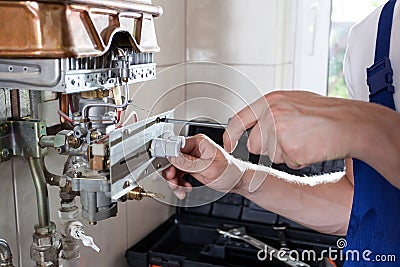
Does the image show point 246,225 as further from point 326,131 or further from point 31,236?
point 326,131

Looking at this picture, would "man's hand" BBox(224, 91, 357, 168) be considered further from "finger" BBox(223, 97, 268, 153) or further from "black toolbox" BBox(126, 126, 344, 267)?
"black toolbox" BBox(126, 126, 344, 267)

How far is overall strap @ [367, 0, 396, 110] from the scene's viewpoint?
0.71 meters

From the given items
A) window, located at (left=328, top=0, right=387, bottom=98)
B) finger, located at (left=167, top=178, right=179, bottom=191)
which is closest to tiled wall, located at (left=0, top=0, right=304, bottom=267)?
finger, located at (left=167, top=178, right=179, bottom=191)

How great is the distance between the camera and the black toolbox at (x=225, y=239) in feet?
3.62

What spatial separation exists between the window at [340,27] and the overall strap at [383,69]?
2.20ft

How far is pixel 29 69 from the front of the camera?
540mm

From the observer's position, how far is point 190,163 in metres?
0.70

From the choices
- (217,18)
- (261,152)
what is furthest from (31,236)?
(217,18)

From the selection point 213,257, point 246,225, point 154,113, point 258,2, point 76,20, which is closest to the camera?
point 76,20

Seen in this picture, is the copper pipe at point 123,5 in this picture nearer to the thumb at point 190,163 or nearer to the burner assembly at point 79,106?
the burner assembly at point 79,106

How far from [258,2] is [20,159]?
0.81 meters

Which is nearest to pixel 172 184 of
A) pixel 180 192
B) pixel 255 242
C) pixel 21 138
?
pixel 180 192

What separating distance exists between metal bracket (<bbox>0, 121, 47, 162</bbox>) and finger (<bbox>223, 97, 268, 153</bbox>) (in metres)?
0.27

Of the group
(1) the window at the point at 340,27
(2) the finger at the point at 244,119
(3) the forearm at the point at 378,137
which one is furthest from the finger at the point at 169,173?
(1) the window at the point at 340,27
